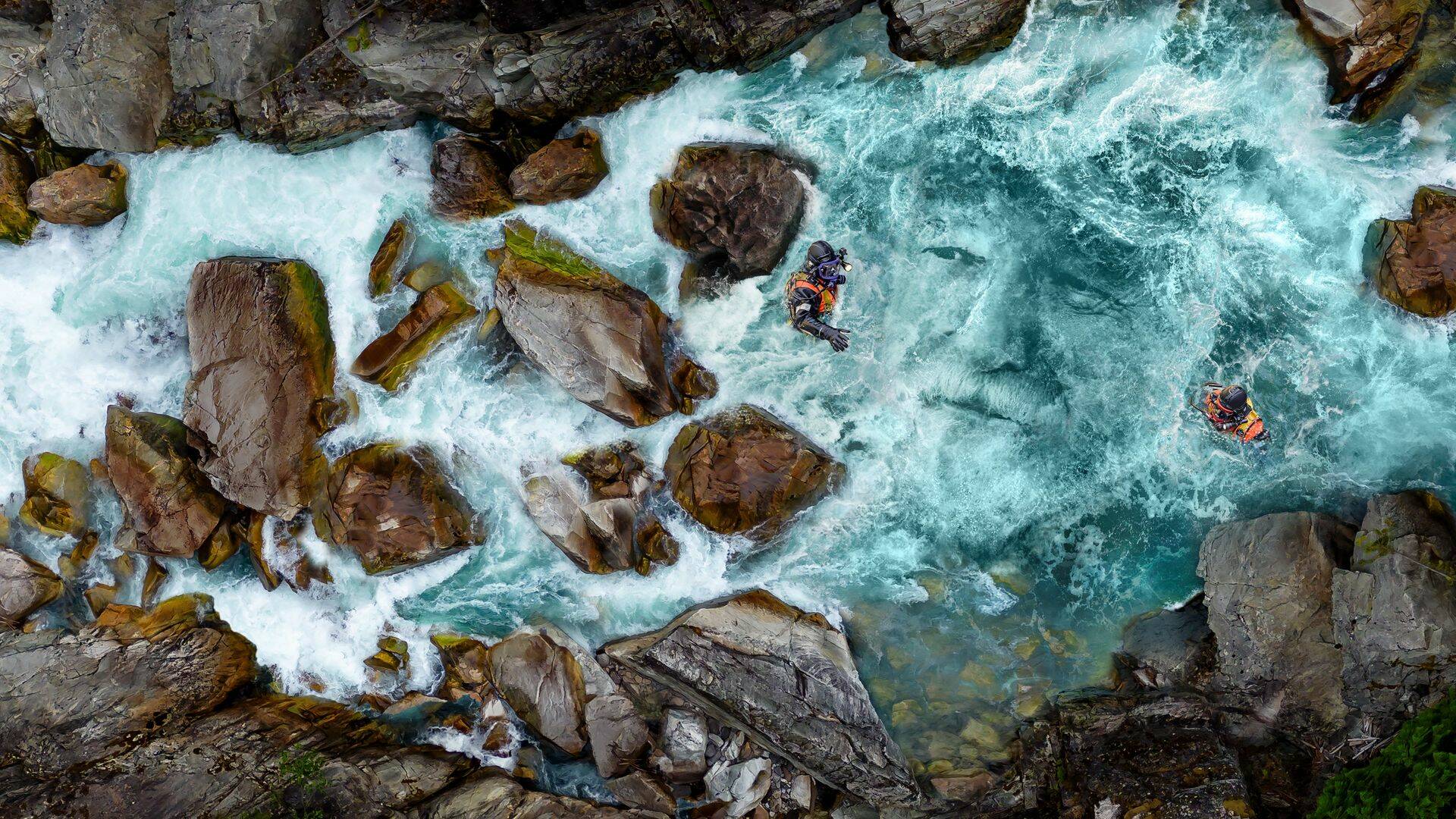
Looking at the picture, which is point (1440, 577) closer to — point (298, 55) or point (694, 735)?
point (694, 735)

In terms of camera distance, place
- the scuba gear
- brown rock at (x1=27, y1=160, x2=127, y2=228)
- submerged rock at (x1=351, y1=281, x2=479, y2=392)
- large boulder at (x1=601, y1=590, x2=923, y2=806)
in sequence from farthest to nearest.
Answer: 1. brown rock at (x1=27, y1=160, x2=127, y2=228)
2. submerged rock at (x1=351, y1=281, x2=479, y2=392)
3. large boulder at (x1=601, y1=590, x2=923, y2=806)
4. the scuba gear

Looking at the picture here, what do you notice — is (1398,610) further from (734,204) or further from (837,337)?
(734,204)

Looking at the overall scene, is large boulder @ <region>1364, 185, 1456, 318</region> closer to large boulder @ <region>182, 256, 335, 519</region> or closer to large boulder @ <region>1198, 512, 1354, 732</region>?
large boulder @ <region>1198, 512, 1354, 732</region>

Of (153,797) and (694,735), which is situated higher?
(153,797)

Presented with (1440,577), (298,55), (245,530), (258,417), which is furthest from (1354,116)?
(245,530)

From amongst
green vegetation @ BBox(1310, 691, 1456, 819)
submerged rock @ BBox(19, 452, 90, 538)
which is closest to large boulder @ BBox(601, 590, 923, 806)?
green vegetation @ BBox(1310, 691, 1456, 819)

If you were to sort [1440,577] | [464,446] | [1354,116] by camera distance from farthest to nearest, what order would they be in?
[464,446]
[1354,116]
[1440,577]

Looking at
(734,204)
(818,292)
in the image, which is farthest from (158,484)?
(818,292)
